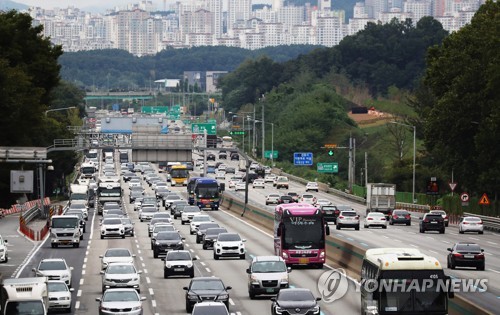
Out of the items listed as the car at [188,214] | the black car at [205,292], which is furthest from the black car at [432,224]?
the black car at [205,292]

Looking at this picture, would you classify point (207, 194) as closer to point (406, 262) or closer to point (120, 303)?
point (120, 303)

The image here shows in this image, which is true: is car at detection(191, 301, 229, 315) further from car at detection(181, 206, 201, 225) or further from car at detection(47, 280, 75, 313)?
car at detection(181, 206, 201, 225)

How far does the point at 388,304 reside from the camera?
35781mm

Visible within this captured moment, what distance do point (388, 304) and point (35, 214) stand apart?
76089mm

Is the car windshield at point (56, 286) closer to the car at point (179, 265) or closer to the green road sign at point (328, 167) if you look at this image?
the car at point (179, 265)

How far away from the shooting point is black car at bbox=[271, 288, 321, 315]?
38.8 m

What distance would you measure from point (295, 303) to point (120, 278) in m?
12.3

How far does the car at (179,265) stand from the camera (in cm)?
5547

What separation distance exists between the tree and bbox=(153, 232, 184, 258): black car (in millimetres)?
41428

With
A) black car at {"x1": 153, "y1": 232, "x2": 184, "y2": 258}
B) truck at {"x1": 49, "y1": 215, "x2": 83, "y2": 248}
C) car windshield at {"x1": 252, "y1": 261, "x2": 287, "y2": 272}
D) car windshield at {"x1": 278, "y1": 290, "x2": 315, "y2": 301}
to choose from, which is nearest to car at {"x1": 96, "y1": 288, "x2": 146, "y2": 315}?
car windshield at {"x1": 278, "y1": 290, "x2": 315, "y2": 301}

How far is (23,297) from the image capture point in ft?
125

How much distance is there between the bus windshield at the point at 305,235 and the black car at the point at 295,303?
60.8 feet

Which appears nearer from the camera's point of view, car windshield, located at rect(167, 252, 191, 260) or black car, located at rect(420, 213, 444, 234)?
car windshield, located at rect(167, 252, 191, 260)

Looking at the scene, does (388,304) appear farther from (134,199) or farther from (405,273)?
(134,199)
